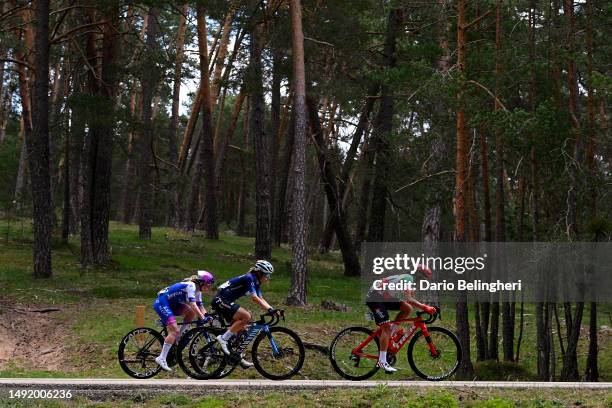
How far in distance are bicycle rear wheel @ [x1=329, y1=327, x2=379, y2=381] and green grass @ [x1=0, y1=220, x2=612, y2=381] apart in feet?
6.73

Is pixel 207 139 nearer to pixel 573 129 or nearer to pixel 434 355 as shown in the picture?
pixel 573 129

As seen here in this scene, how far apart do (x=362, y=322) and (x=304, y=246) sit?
2.70 metres

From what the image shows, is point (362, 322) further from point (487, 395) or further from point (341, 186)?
point (341, 186)

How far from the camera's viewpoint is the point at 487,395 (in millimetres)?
11852

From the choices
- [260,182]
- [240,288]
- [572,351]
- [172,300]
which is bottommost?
[572,351]

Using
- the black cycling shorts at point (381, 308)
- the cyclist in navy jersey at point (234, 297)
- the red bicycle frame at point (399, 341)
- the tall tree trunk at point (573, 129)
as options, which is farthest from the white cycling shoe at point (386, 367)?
the tall tree trunk at point (573, 129)

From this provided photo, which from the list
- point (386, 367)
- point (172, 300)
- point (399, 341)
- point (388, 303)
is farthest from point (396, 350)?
point (172, 300)

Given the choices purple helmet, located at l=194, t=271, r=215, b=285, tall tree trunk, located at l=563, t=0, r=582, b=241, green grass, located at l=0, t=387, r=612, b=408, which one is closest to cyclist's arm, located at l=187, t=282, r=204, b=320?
purple helmet, located at l=194, t=271, r=215, b=285

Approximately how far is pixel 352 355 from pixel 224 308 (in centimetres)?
228

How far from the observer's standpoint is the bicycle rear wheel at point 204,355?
1337 cm

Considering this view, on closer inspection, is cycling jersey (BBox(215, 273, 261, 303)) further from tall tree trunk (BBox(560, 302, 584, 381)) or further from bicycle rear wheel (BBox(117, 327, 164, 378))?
tall tree trunk (BBox(560, 302, 584, 381))

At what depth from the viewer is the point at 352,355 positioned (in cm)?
1389

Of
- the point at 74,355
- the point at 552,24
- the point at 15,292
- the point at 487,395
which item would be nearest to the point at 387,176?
the point at 552,24

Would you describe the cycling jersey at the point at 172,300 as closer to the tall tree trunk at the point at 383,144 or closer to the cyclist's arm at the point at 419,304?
the cyclist's arm at the point at 419,304
